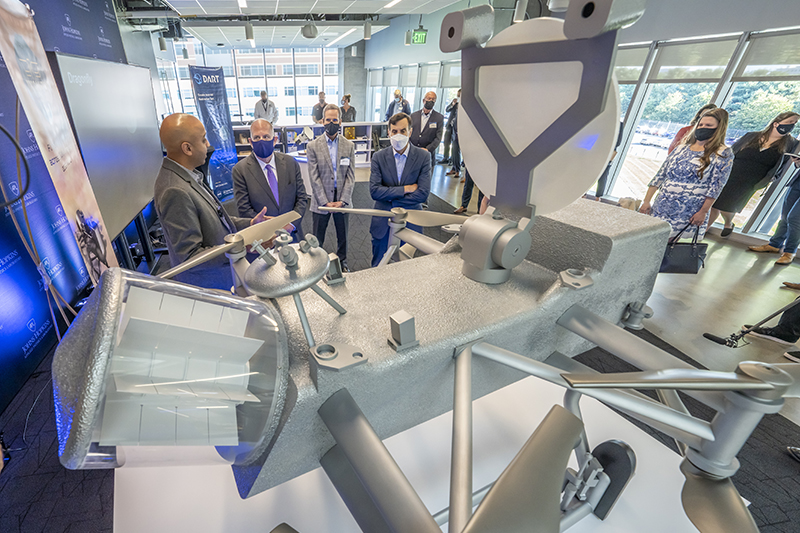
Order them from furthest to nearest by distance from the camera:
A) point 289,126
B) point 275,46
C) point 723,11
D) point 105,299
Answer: point 275,46 < point 289,126 < point 723,11 < point 105,299

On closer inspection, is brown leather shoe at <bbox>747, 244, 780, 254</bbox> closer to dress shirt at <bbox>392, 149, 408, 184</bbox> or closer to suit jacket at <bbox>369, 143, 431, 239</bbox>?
suit jacket at <bbox>369, 143, 431, 239</bbox>

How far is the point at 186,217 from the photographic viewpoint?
6.47 ft

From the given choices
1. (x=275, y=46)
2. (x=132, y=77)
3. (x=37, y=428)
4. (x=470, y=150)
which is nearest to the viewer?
(x=470, y=150)

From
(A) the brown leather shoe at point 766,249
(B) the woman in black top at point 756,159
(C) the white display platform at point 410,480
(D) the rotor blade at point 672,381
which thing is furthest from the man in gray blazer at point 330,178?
(A) the brown leather shoe at point 766,249

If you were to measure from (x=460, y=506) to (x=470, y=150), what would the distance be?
3.24 feet

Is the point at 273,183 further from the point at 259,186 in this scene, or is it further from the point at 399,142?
the point at 399,142

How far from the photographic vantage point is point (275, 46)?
16.4 meters

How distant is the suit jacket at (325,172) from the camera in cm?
376

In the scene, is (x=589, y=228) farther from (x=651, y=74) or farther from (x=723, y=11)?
(x=651, y=74)

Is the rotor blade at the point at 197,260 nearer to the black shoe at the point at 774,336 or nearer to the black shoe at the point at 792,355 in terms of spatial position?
the black shoe at the point at 792,355

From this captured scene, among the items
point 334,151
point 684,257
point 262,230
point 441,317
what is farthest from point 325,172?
point 684,257

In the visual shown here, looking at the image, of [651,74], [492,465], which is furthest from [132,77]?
[651,74]

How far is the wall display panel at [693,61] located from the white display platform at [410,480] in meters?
6.57

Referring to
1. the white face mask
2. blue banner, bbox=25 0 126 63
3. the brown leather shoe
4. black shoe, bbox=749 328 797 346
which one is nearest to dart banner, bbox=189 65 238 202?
blue banner, bbox=25 0 126 63
